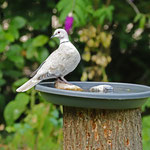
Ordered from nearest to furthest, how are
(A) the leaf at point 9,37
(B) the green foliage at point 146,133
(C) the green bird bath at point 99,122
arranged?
(C) the green bird bath at point 99,122 → (B) the green foliage at point 146,133 → (A) the leaf at point 9,37

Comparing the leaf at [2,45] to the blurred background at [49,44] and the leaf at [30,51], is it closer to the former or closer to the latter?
the blurred background at [49,44]

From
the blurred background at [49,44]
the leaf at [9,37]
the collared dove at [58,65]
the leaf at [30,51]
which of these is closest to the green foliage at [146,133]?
the blurred background at [49,44]

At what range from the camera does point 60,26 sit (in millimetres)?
4016

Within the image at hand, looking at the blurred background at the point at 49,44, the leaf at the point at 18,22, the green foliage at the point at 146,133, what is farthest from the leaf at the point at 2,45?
the green foliage at the point at 146,133

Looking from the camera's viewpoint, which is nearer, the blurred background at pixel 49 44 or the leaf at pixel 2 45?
the blurred background at pixel 49 44

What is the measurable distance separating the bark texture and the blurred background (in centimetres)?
128

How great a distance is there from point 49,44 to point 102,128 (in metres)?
Result: 2.13

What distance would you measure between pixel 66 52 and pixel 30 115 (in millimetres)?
1854

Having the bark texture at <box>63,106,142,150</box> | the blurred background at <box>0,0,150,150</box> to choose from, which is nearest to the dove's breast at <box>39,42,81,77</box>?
the bark texture at <box>63,106,142,150</box>

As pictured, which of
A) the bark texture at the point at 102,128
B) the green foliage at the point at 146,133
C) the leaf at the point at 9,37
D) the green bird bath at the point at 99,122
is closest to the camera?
the green bird bath at the point at 99,122

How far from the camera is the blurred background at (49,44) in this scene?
141 inches

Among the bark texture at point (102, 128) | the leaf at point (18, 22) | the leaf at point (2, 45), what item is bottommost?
the bark texture at point (102, 128)

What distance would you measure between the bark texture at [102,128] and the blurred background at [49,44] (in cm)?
128

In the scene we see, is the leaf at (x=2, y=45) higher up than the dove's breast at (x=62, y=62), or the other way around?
the leaf at (x=2, y=45)
